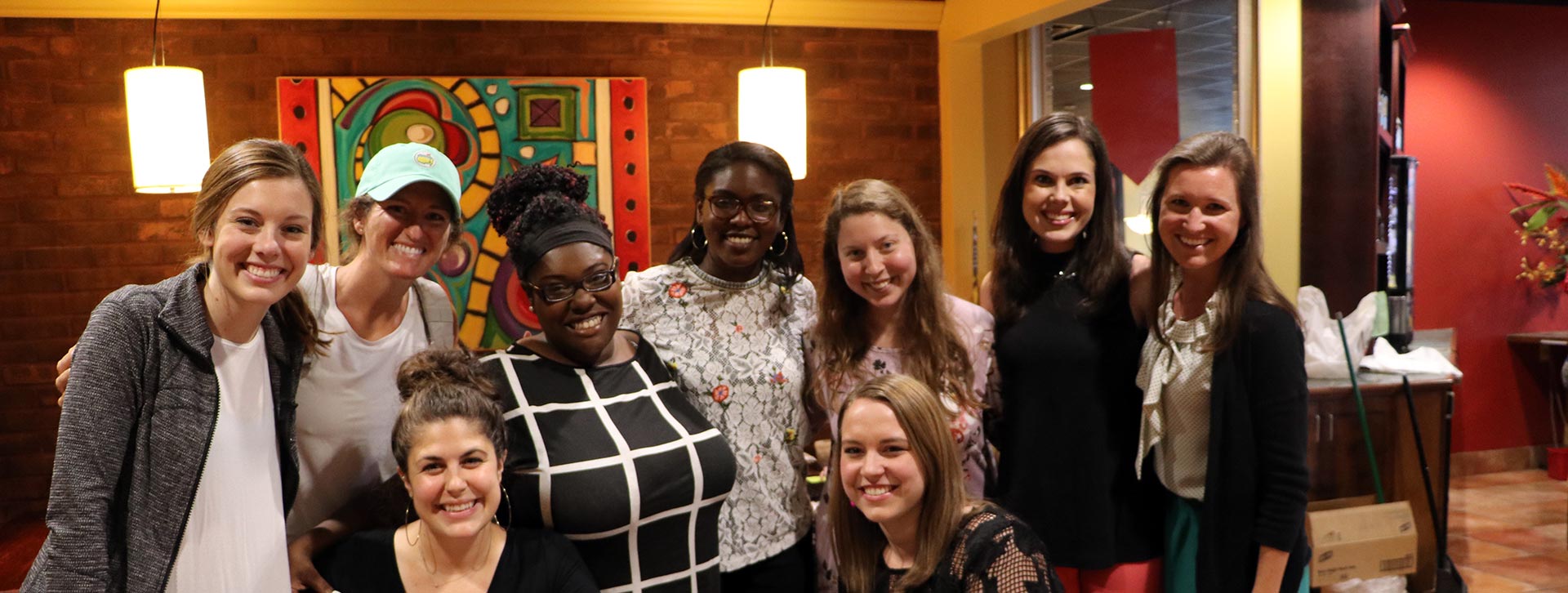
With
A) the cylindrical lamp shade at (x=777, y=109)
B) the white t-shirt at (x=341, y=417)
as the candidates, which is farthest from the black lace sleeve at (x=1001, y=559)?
the cylindrical lamp shade at (x=777, y=109)

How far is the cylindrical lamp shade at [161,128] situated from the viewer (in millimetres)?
3975

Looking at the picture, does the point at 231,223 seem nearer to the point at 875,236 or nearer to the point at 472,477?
the point at 472,477

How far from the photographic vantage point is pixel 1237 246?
2.03m

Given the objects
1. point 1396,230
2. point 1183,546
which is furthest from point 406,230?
point 1396,230

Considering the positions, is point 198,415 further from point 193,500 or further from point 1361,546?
point 1361,546

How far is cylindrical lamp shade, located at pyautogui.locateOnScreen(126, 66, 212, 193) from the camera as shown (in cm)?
397

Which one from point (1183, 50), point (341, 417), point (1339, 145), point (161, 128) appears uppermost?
point (1183, 50)

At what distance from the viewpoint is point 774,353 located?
7.68 feet

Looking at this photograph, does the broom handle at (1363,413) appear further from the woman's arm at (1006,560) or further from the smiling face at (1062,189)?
the woman's arm at (1006,560)

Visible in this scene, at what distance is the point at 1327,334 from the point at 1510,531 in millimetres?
2396

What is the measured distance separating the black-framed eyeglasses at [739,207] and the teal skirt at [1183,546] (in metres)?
1.04

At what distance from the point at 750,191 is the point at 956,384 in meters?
0.60

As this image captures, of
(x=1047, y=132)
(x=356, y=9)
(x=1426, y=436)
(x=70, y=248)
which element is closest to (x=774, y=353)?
(x=1047, y=132)

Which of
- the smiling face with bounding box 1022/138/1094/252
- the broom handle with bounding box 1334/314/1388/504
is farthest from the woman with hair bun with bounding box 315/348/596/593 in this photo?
the broom handle with bounding box 1334/314/1388/504
